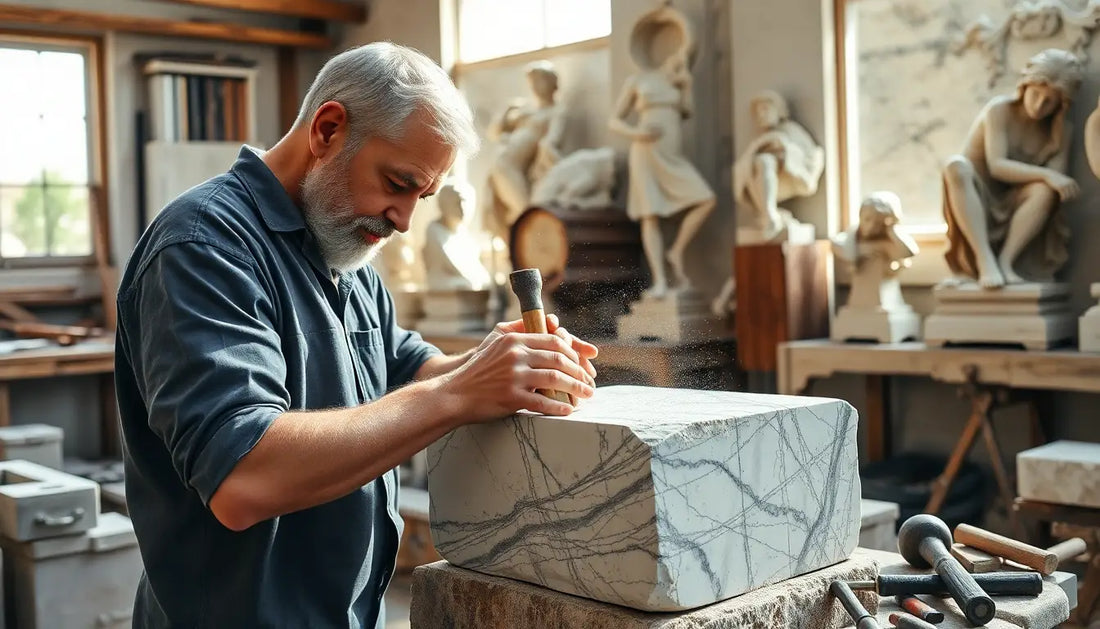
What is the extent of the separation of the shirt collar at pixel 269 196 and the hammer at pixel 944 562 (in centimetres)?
103

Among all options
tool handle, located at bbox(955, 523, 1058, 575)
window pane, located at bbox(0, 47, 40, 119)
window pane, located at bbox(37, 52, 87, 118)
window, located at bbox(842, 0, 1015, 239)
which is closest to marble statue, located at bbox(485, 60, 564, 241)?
window, located at bbox(842, 0, 1015, 239)

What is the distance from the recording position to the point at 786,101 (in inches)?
208

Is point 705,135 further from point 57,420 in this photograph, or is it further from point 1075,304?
point 57,420

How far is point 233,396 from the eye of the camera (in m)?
1.33

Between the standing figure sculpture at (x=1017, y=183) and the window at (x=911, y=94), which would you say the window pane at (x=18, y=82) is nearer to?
the window at (x=911, y=94)

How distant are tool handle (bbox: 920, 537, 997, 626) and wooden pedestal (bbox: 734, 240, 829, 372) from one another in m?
3.12

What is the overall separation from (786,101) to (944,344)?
56.9 inches

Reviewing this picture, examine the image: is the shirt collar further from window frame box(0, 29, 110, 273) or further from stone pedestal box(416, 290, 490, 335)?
window frame box(0, 29, 110, 273)

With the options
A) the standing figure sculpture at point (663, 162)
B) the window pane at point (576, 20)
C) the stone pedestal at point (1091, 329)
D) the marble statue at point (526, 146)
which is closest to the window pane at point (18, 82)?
the marble statue at point (526, 146)

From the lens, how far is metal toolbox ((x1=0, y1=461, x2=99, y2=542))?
132 inches

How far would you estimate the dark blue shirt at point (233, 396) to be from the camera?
1.35 meters

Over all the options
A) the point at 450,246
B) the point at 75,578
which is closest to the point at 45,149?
the point at 450,246

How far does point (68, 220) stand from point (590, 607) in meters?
6.68

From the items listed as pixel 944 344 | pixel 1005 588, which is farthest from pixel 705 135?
pixel 1005 588
